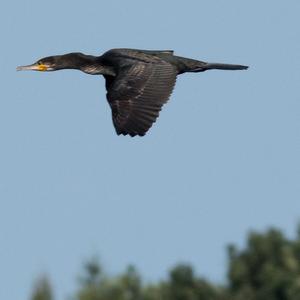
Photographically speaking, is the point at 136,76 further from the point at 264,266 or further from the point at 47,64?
the point at 264,266

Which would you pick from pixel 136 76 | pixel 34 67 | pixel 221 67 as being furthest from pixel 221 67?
pixel 34 67

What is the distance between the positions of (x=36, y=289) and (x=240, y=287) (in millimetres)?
15137

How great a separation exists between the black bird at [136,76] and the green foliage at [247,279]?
2458cm

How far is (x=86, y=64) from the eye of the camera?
3456 centimetres

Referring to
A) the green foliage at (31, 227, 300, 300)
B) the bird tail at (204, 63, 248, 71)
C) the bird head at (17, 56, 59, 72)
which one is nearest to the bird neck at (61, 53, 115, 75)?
the bird head at (17, 56, 59, 72)

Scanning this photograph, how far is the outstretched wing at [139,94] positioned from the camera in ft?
106

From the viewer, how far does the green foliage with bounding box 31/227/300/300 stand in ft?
197

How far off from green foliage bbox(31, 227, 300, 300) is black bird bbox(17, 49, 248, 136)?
80.6 feet

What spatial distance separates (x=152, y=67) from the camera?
33188 mm

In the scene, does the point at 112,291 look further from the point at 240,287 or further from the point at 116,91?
the point at 116,91

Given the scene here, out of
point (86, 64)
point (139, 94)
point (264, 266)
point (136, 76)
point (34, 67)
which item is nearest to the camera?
point (139, 94)

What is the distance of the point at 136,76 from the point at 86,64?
5.74ft

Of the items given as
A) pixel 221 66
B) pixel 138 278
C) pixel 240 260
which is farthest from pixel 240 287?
pixel 221 66

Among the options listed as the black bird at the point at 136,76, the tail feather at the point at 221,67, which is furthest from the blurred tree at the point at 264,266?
the black bird at the point at 136,76
